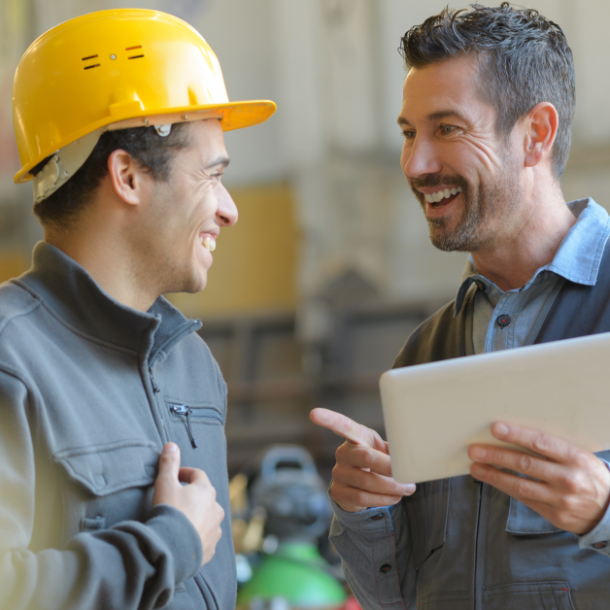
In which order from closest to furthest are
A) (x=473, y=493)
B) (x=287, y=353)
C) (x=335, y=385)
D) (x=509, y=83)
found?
(x=473, y=493) < (x=509, y=83) < (x=335, y=385) < (x=287, y=353)

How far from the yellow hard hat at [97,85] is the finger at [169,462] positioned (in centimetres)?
58

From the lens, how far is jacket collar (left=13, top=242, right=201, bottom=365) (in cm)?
139

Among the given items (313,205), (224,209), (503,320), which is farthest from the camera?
(313,205)

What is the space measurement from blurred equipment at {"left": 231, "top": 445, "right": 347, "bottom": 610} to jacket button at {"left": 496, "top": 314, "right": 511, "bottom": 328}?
9.24 feet

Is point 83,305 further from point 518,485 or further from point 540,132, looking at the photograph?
point 540,132

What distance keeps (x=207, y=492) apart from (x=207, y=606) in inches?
9.9

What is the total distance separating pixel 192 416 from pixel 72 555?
45 centimetres

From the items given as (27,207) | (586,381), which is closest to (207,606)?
(586,381)

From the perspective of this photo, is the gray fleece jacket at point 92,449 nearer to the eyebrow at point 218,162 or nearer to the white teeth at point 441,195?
the eyebrow at point 218,162

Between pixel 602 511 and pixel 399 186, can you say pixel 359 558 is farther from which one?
pixel 399 186

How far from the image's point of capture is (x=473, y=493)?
1.69 meters

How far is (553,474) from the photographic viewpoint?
1291mm

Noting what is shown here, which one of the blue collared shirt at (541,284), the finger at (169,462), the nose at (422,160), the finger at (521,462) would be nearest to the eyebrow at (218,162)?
the nose at (422,160)

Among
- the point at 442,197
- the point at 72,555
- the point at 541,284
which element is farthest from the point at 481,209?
the point at 72,555
